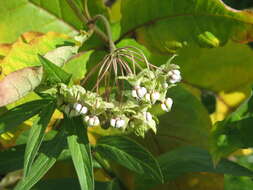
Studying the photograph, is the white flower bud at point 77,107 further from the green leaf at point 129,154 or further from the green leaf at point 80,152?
the green leaf at point 129,154

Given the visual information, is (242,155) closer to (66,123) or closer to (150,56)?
(150,56)

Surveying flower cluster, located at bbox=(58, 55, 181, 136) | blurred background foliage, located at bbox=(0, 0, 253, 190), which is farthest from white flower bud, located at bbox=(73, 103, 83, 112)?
blurred background foliage, located at bbox=(0, 0, 253, 190)

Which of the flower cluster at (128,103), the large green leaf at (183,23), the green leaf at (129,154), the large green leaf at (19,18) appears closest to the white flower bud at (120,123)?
the flower cluster at (128,103)

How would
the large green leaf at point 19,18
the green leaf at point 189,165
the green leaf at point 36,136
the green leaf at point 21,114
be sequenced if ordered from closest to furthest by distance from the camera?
the green leaf at point 36,136 → the green leaf at point 21,114 → the green leaf at point 189,165 → the large green leaf at point 19,18

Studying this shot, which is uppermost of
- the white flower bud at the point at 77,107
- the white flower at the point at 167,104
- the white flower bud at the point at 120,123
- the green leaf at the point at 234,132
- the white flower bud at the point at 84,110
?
the white flower bud at the point at 77,107

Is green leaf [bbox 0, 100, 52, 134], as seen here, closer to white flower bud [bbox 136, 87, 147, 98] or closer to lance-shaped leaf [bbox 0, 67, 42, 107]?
lance-shaped leaf [bbox 0, 67, 42, 107]

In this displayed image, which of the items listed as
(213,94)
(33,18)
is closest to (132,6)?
(33,18)
